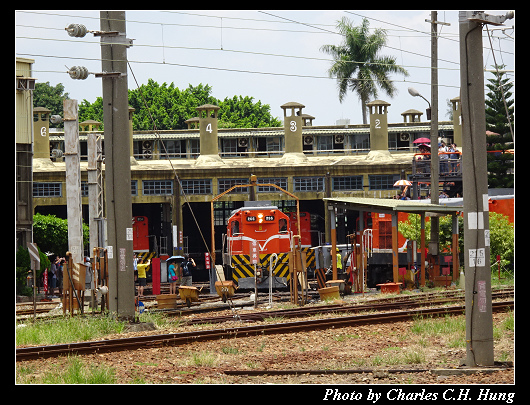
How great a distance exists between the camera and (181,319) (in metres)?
19.7

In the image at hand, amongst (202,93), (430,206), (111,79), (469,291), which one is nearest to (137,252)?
(430,206)

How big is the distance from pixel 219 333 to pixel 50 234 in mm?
27585

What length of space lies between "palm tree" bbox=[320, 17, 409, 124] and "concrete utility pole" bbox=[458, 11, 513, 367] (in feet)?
169

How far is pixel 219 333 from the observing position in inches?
610

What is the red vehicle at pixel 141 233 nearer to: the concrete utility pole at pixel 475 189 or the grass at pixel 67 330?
the grass at pixel 67 330

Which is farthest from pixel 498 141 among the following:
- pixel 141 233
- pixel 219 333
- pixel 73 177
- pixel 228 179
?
pixel 219 333

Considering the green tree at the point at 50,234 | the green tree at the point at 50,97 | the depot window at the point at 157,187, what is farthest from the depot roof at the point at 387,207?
the green tree at the point at 50,97

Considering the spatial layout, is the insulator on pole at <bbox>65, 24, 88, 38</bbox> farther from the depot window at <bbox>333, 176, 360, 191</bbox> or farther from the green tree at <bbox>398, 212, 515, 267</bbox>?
the depot window at <bbox>333, 176, 360, 191</bbox>

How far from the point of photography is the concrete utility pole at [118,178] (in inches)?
674

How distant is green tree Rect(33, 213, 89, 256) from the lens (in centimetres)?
4069

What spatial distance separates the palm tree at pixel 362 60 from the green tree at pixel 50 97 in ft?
147

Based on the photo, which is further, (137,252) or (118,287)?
(137,252)

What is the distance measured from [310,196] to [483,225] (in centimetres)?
3603

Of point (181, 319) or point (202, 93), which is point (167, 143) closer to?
point (202, 93)
